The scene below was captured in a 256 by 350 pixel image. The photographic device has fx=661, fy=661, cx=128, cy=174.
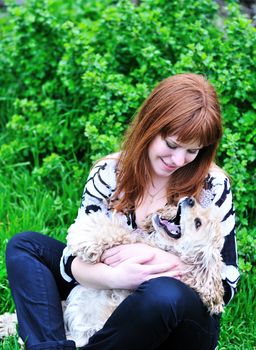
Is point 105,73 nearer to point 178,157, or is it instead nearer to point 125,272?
point 178,157

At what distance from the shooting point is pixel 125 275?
118 inches

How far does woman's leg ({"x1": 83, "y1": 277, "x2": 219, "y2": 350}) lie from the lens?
111 inches

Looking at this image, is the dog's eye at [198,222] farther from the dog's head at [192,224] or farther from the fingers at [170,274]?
the fingers at [170,274]

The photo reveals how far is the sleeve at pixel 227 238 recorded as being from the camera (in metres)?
3.07

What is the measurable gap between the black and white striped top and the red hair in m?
0.05

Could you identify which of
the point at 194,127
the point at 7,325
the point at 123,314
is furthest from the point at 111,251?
the point at 7,325

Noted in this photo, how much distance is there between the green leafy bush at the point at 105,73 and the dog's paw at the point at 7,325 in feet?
4.00

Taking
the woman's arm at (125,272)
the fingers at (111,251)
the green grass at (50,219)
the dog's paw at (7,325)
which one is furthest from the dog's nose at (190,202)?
the dog's paw at (7,325)

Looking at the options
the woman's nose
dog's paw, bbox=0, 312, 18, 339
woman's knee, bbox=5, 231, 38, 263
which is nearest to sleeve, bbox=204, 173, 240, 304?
the woman's nose

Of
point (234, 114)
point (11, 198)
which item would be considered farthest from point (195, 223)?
point (11, 198)

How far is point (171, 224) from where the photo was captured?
3045mm

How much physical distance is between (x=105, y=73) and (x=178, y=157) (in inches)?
64.0

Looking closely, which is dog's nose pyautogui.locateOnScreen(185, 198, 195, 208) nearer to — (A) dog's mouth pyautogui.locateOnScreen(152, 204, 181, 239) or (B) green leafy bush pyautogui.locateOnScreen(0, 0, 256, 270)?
(A) dog's mouth pyautogui.locateOnScreen(152, 204, 181, 239)

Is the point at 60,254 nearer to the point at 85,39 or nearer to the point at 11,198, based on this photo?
the point at 11,198
